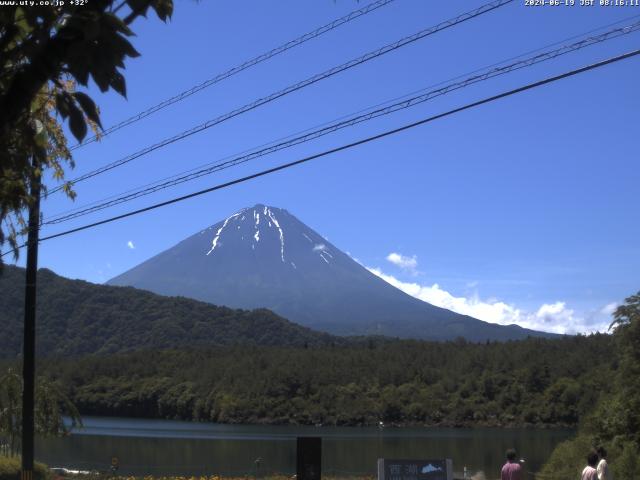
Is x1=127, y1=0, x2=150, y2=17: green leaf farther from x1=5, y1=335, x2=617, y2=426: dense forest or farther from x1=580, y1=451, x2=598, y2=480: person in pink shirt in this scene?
x1=5, y1=335, x2=617, y2=426: dense forest

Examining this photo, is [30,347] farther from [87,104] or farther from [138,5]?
[138,5]

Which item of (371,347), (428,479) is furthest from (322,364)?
(428,479)

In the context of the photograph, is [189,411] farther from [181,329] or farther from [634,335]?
[634,335]

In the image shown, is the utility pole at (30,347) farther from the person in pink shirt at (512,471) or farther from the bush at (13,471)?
the person in pink shirt at (512,471)

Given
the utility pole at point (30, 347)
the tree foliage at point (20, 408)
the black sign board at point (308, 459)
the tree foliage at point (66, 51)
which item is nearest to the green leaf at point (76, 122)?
the tree foliage at point (66, 51)

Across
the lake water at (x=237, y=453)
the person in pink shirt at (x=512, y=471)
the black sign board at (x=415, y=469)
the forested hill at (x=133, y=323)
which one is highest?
the forested hill at (x=133, y=323)

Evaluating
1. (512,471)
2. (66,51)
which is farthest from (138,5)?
(512,471)

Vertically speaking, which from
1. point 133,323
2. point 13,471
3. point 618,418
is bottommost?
point 13,471
